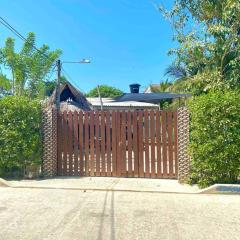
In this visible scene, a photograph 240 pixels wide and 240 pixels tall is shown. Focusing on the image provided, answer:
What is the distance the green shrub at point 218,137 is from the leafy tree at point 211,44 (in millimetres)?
1891

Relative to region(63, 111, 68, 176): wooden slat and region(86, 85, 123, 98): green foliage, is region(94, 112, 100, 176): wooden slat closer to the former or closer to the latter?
region(63, 111, 68, 176): wooden slat

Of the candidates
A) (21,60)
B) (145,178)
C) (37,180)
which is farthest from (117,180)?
(21,60)

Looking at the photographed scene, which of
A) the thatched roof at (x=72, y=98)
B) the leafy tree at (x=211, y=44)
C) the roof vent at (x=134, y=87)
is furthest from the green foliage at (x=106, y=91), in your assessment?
the leafy tree at (x=211, y=44)

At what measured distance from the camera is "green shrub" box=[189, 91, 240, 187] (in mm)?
7328

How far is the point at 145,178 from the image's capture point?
28.6 feet

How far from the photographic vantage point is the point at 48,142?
8.95 meters

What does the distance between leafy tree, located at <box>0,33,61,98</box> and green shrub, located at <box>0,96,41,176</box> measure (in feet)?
53.7

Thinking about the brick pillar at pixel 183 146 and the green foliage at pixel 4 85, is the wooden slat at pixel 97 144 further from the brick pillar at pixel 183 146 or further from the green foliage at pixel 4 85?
the green foliage at pixel 4 85

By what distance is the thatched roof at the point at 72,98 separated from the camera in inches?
722

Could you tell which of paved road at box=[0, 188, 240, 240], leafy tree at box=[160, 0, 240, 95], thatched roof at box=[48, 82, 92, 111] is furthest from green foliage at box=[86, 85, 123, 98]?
paved road at box=[0, 188, 240, 240]

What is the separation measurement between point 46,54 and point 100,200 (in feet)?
72.2

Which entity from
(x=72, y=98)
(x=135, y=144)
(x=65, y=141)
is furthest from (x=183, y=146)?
(x=72, y=98)

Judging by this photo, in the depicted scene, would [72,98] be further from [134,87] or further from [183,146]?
[183,146]

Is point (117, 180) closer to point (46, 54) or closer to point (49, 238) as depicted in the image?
point (49, 238)
